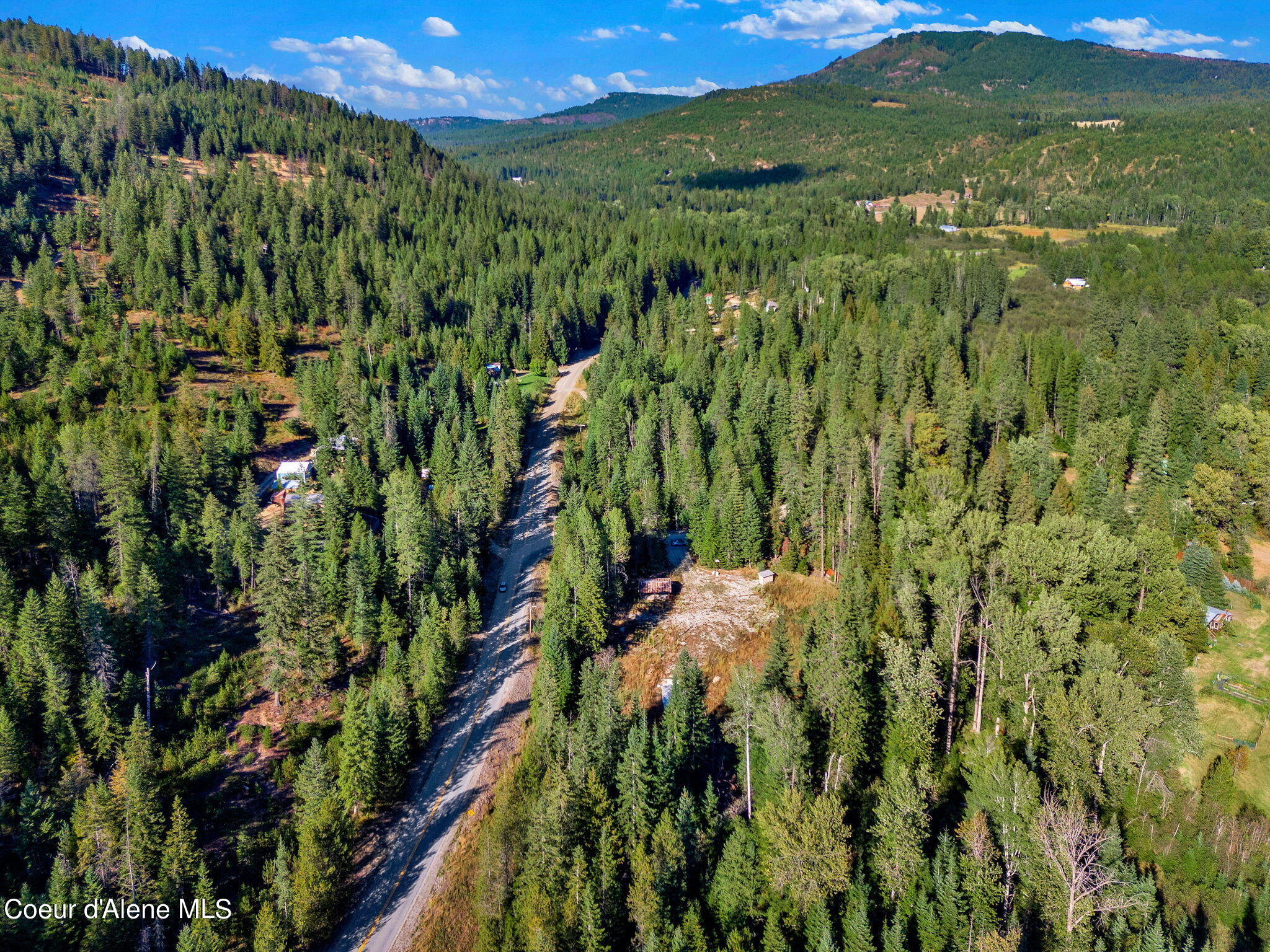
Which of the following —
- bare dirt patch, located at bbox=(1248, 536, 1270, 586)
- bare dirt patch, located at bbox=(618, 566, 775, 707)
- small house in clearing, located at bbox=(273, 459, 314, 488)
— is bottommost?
bare dirt patch, located at bbox=(618, 566, 775, 707)

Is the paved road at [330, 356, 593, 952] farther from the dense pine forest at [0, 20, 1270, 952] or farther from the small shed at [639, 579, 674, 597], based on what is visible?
the small shed at [639, 579, 674, 597]

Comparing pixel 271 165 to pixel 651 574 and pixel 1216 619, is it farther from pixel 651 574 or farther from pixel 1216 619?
pixel 1216 619

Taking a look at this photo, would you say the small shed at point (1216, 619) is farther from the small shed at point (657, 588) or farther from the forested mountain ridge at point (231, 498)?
the forested mountain ridge at point (231, 498)

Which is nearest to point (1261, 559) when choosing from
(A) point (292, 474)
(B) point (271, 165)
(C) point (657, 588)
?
(C) point (657, 588)

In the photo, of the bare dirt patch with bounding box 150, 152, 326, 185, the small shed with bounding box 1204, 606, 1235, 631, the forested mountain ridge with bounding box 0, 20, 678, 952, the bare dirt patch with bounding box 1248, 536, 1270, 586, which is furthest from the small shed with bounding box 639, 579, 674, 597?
the bare dirt patch with bounding box 150, 152, 326, 185

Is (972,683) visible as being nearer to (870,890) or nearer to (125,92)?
(870,890)

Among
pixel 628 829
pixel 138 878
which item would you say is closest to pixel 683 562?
pixel 628 829

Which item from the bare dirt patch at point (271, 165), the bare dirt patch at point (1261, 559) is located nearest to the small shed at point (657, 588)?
the bare dirt patch at point (1261, 559)
